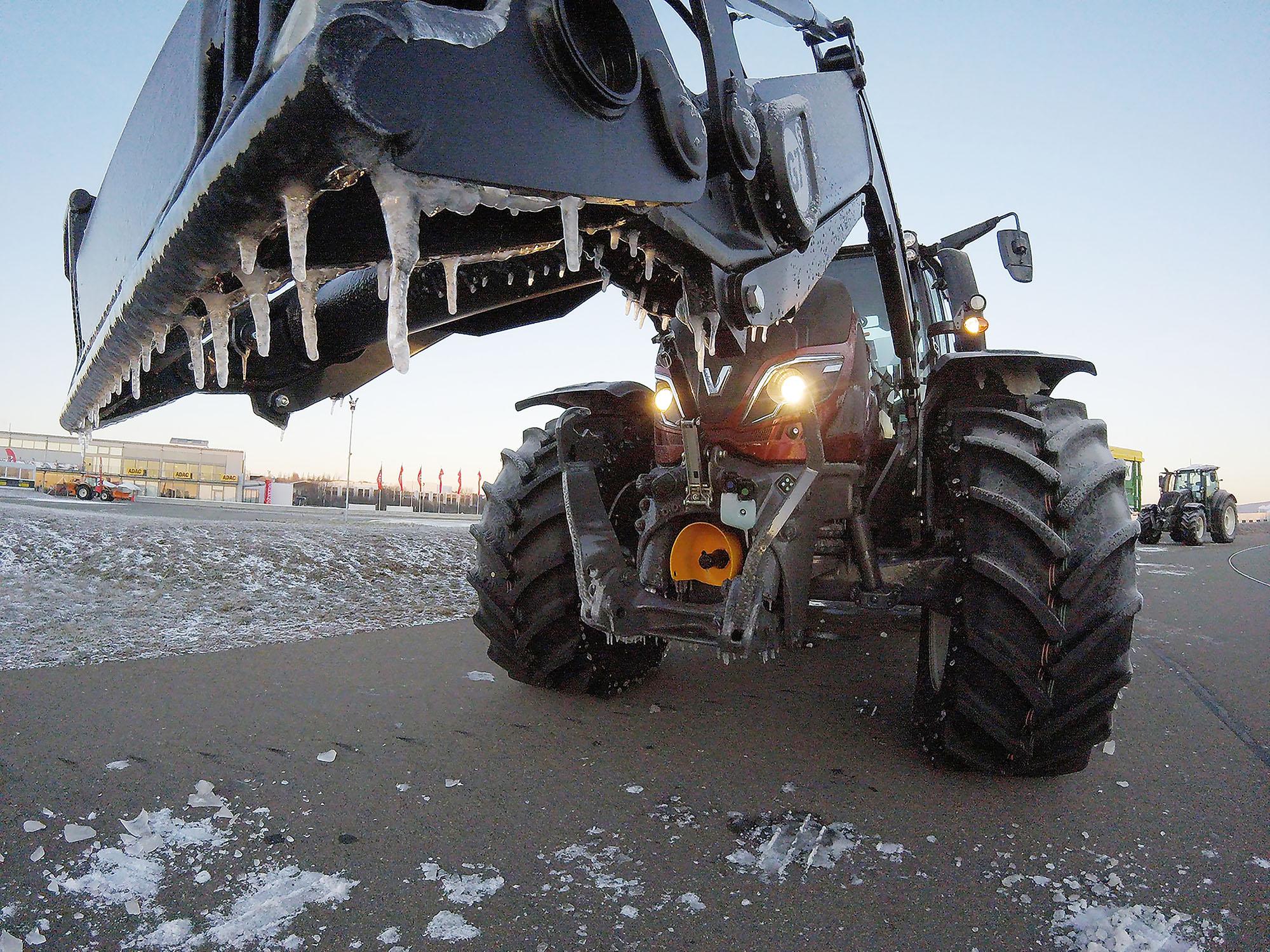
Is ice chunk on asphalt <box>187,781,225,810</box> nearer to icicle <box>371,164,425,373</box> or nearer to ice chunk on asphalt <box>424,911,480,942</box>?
ice chunk on asphalt <box>424,911,480,942</box>

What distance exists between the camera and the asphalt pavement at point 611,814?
1696mm

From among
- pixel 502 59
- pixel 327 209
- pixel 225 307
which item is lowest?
pixel 225 307

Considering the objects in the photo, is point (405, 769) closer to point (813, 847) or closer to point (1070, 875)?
point (813, 847)

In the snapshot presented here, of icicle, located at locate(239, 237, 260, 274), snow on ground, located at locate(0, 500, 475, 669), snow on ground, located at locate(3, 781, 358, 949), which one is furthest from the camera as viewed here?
snow on ground, located at locate(0, 500, 475, 669)

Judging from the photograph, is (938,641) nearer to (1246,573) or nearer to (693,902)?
(693,902)

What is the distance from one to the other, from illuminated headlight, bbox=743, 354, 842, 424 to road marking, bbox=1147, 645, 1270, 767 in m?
2.27

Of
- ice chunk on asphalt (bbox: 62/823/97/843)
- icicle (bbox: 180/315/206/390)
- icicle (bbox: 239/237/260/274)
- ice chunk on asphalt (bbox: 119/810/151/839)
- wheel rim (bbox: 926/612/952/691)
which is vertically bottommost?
ice chunk on asphalt (bbox: 119/810/151/839)

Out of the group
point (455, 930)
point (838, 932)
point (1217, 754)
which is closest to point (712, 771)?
point (838, 932)

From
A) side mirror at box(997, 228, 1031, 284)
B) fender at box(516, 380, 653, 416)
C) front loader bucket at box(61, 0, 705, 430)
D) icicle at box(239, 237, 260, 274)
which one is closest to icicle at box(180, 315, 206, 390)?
front loader bucket at box(61, 0, 705, 430)

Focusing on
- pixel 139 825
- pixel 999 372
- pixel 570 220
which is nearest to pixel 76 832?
pixel 139 825

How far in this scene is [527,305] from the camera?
2.24 metres

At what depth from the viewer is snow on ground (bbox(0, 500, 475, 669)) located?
4512 mm

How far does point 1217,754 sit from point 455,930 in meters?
3.03

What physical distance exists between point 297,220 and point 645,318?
1.19m
